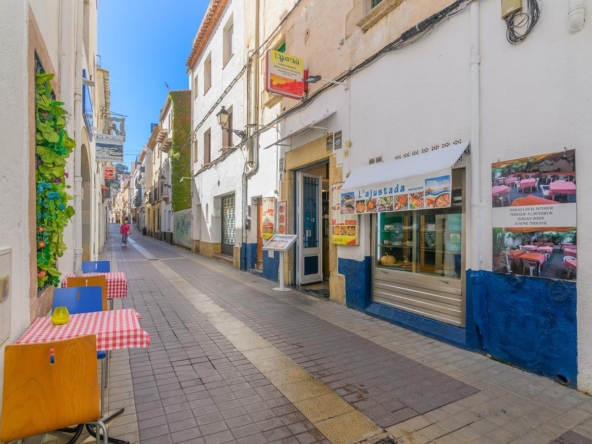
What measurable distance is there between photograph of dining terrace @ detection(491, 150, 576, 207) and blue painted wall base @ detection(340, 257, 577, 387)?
0.85 metres

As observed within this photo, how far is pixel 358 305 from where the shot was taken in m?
6.46

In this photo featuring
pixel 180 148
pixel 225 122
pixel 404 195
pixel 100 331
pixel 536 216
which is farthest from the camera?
pixel 180 148

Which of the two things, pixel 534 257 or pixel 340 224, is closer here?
pixel 534 257

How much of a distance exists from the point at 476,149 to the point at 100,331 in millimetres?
4406

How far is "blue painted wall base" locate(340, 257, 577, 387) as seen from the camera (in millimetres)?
3564

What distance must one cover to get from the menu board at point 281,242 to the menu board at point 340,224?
1.33 m

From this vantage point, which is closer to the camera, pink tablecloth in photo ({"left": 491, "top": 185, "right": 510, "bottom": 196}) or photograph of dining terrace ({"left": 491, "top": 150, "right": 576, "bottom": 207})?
photograph of dining terrace ({"left": 491, "top": 150, "right": 576, "bottom": 207})

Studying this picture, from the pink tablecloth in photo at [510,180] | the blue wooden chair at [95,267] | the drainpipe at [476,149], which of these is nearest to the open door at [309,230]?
the blue wooden chair at [95,267]

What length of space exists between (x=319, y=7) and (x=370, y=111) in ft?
10.6

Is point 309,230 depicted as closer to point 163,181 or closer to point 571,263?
point 571,263

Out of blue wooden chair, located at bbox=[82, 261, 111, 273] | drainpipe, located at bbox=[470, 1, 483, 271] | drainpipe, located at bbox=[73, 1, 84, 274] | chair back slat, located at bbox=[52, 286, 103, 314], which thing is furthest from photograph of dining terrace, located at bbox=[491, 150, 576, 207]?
drainpipe, located at bbox=[73, 1, 84, 274]

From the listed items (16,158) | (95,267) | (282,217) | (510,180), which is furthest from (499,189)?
(95,267)

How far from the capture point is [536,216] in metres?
3.76

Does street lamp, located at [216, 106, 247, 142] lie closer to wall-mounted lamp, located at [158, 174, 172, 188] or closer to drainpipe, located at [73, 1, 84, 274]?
drainpipe, located at [73, 1, 84, 274]
